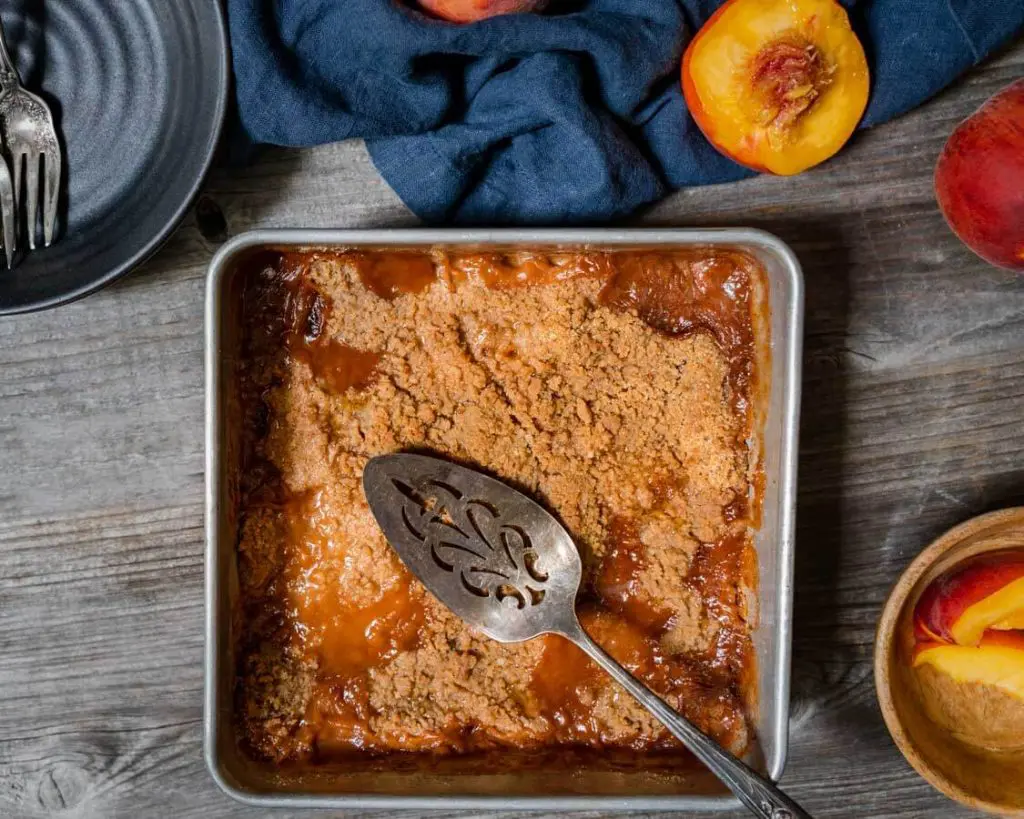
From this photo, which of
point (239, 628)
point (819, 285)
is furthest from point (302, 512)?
point (819, 285)

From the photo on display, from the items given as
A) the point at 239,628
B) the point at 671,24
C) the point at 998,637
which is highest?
the point at 671,24

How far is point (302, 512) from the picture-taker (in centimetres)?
103

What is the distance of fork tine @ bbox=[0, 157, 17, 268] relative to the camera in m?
0.98

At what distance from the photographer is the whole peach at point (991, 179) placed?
0.94m

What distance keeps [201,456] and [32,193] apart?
35 centimetres

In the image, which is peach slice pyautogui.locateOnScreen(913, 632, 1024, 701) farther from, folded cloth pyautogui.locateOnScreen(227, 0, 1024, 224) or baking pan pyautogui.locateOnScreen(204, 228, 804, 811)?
folded cloth pyautogui.locateOnScreen(227, 0, 1024, 224)

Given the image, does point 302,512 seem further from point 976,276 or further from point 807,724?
point 976,276

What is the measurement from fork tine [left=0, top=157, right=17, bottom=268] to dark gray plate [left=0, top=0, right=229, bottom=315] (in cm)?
2

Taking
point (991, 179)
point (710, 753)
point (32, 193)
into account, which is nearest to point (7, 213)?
point (32, 193)

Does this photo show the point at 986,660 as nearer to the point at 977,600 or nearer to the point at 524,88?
the point at 977,600

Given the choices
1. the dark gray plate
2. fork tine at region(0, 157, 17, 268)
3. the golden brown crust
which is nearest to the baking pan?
the golden brown crust

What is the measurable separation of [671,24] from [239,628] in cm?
84

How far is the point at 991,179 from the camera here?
955 millimetres

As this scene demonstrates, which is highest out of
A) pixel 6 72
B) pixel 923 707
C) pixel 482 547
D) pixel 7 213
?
pixel 6 72
